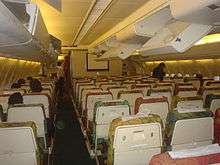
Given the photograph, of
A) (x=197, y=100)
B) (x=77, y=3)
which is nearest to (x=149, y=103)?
(x=197, y=100)

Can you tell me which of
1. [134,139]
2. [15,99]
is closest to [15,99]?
[15,99]

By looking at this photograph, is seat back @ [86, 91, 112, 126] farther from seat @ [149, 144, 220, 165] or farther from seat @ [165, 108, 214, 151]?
seat @ [149, 144, 220, 165]

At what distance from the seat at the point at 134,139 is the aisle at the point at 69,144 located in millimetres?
2284

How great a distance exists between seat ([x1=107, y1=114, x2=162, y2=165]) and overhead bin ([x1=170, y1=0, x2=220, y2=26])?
1.27 m

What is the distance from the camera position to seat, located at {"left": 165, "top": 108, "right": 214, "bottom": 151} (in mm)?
3879

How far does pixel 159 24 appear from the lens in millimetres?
5832

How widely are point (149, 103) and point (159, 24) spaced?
4.85ft

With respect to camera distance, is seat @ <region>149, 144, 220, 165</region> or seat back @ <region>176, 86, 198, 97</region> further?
seat back @ <region>176, 86, 198, 97</region>

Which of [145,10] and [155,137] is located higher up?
[145,10]

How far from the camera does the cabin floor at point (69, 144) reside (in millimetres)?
6203

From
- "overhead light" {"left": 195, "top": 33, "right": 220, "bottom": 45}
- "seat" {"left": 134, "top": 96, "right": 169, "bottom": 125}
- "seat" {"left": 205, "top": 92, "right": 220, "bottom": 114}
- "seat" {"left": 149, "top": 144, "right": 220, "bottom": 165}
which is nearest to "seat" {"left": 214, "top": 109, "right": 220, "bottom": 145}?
"seat" {"left": 205, "top": 92, "right": 220, "bottom": 114}

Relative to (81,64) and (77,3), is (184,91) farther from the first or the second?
(81,64)

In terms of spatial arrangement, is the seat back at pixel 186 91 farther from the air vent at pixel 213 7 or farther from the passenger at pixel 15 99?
the air vent at pixel 213 7

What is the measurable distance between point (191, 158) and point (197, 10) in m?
1.26
